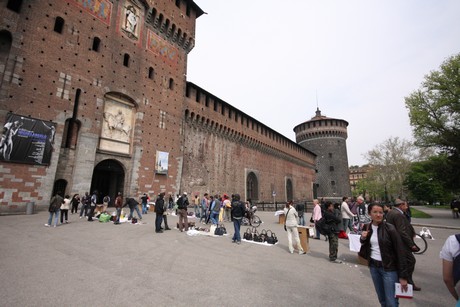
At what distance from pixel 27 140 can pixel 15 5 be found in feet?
27.7

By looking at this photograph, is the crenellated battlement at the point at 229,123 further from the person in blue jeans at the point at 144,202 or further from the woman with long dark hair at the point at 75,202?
the woman with long dark hair at the point at 75,202

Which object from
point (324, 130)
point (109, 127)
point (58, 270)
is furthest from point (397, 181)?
point (58, 270)

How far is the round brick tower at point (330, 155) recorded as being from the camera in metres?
46.2

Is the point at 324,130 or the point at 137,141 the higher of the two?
the point at 324,130

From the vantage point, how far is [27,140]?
12.0 meters

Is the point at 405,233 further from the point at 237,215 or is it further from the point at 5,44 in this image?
the point at 5,44

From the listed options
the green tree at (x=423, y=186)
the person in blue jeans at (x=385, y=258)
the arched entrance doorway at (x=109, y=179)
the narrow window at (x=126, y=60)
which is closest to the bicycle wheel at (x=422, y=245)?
the person in blue jeans at (x=385, y=258)

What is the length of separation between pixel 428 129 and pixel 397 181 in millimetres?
17046

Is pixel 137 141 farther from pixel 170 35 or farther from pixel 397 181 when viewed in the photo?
pixel 397 181

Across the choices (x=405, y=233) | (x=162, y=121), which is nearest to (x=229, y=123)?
(x=162, y=121)

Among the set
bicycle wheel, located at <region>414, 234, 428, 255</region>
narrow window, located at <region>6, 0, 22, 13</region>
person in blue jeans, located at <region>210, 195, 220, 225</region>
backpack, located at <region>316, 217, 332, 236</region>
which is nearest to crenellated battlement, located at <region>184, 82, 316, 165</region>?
narrow window, located at <region>6, 0, 22, 13</region>

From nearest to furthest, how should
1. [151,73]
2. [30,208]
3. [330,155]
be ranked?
[30,208] < [151,73] < [330,155]

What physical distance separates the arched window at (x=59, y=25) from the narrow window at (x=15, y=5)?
1.74 meters

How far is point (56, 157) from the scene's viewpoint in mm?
13133
